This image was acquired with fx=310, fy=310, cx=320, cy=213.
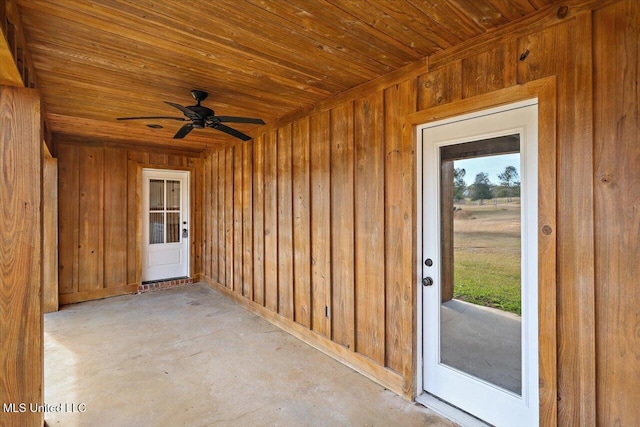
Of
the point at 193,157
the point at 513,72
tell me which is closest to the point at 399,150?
the point at 513,72

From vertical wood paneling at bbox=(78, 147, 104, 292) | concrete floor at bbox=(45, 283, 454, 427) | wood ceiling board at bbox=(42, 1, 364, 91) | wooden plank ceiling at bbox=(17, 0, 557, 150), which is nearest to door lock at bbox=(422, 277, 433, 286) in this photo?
concrete floor at bbox=(45, 283, 454, 427)

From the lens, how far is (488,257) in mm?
2127

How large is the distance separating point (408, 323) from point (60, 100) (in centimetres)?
400

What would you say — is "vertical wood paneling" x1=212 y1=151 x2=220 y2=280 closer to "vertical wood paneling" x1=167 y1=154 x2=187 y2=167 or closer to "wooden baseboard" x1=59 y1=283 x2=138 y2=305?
"vertical wood paneling" x1=167 y1=154 x2=187 y2=167

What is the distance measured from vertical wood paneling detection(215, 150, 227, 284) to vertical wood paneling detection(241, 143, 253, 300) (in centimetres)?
74

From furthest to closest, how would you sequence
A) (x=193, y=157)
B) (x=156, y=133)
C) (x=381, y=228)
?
(x=193, y=157) < (x=156, y=133) < (x=381, y=228)

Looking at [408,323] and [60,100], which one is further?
[60,100]

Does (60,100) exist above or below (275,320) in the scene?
above

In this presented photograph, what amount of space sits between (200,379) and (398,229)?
212 cm

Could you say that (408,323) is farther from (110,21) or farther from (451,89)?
(110,21)

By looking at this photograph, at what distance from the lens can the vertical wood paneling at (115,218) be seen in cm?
521

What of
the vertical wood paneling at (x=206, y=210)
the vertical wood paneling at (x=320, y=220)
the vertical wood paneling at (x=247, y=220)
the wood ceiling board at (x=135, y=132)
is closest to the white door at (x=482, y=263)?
the vertical wood paneling at (x=320, y=220)

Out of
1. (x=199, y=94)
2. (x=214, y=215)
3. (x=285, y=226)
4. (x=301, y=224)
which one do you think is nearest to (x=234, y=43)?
(x=199, y=94)

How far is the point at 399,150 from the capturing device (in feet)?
8.23
